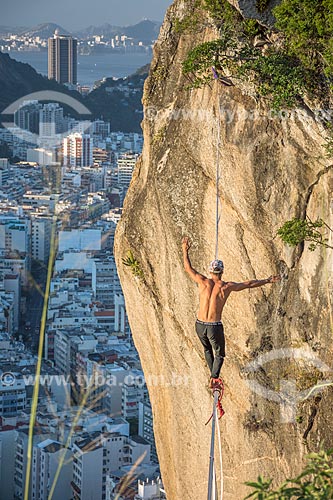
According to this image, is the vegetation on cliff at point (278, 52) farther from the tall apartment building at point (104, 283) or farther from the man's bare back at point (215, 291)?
the tall apartment building at point (104, 283)

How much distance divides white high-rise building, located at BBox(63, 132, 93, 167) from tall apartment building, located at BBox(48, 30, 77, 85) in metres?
22.0

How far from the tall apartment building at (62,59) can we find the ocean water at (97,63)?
69 centimetres

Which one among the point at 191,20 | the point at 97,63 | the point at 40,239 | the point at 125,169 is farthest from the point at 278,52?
the point at 97,63

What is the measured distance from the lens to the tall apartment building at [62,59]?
8462 centimetres

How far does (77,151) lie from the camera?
61438 millimetres

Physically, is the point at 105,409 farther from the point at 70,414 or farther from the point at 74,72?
the point at 74,72

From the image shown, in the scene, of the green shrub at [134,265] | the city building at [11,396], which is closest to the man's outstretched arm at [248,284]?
the green shrub at [134,265]

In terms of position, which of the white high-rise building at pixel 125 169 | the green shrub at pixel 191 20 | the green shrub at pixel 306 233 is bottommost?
the white high-rise building at pixel 125 169

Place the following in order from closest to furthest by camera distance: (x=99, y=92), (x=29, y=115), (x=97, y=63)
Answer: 1. (x=29, y=115)
2. (x=99, y=92)
3. (x=97, y=63)

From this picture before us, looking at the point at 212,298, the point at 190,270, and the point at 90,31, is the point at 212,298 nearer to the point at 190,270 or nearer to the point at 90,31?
the point at 190,270

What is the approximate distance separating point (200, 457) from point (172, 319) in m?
0.80

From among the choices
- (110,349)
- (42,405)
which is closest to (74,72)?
(110,349)

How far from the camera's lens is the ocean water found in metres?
85.9

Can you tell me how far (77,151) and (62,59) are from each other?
27.9m
